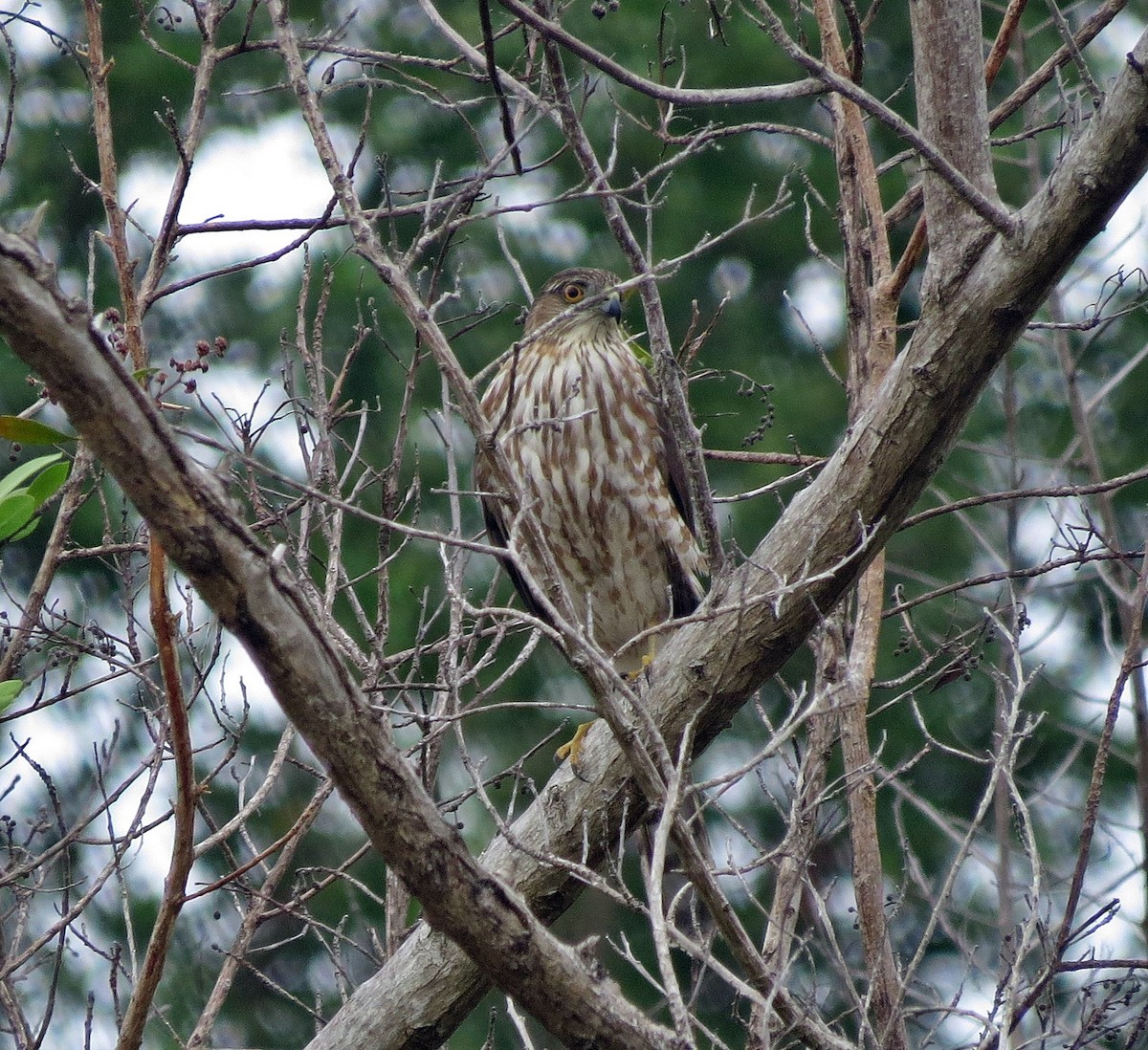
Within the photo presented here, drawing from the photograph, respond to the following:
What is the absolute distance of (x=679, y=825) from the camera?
94.5 inches

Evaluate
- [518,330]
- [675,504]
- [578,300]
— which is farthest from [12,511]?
[518,330]

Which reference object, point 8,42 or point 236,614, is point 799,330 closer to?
point 8,42

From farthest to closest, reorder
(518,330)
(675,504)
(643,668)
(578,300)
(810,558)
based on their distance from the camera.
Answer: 1. (518,330)
2. (578,300)
3. (675,504)
4. (643,668)
5. (810,558)

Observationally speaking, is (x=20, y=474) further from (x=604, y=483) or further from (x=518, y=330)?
(x=518, y=330)

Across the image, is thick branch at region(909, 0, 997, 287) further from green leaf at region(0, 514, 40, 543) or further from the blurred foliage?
the blurred foliage

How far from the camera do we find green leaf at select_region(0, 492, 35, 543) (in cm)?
249

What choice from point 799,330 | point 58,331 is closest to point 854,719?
point 58,331

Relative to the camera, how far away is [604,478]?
4539 mm

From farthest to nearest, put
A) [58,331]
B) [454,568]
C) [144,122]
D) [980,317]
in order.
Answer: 1. [144,122]
2. [454,568]
3. [980,317]
4. [58,331]

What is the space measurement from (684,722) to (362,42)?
Answer: 670cm

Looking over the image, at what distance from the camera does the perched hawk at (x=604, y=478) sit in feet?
14.9

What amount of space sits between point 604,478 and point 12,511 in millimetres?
2314

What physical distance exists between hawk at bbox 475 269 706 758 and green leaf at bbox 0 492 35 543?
1.92 metres

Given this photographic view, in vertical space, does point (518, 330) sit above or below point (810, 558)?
above
